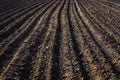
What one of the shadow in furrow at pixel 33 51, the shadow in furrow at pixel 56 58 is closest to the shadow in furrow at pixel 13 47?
the shadow in furrow at pixel 33 51

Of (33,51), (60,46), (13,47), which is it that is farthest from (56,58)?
(13,47)

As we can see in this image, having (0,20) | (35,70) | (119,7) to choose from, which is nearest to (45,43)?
(35,70)

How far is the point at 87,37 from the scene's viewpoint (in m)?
13.0

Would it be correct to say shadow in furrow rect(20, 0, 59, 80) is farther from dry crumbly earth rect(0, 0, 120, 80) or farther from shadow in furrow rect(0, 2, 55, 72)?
shadow in furrow rect(0, 2, 55, 72)

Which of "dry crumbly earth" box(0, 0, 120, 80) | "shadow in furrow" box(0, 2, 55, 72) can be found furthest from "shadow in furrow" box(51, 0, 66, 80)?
"shadow in furrow" box(0, 2, 55, 72)

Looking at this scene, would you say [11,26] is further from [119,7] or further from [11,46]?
[119,7]

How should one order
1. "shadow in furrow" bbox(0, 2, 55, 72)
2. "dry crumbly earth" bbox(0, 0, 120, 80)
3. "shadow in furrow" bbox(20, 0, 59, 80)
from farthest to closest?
"shadow in furrow" bbox(0, 2, 55, 72)
"dry crumbly earth" bbox(0, 0, 120, 80)
"shadow in furrow" bbox(20, 0, 59, 80)

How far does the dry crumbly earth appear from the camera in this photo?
920cm

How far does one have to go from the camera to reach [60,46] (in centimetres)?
1193

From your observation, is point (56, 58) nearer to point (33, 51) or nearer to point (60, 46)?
point (33, 51)

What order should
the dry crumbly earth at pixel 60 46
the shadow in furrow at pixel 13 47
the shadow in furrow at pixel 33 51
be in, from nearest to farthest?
the shadow in furrow at pixel 33 51
the dry crumbly earth at pixel 60 46
the shadow in furrow at pixel 13 47

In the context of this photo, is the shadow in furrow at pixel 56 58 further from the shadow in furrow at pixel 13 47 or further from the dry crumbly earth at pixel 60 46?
the shadow in furrow at pixel 13 47

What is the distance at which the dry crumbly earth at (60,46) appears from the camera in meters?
9.20

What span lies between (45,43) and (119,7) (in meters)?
10.7
